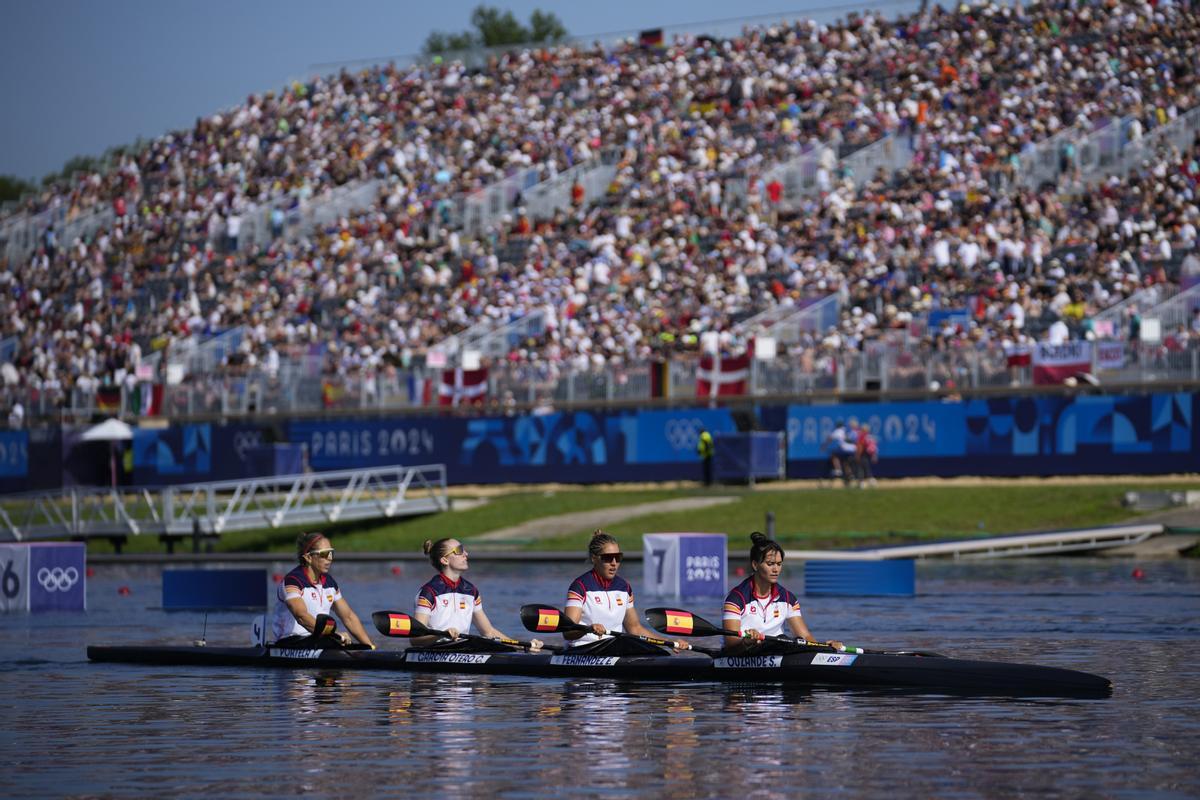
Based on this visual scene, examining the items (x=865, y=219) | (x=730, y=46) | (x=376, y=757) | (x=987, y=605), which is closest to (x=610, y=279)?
(x=865, y=219)

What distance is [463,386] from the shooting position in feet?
185

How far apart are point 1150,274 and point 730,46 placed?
77.6 feet

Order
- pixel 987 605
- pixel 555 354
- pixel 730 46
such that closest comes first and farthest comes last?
1. pixel 987 605
2. pixel 555 354
3. pixel 730 46

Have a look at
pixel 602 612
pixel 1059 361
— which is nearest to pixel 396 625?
pixel 602 612

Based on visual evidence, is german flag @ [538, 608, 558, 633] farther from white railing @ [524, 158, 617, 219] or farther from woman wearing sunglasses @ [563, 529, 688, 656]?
white railing @ [524, 158, 617, 219]

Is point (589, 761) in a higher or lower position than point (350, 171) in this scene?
lower

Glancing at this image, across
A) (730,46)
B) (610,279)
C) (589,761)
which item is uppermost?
(730,46)

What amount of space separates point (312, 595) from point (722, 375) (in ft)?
105

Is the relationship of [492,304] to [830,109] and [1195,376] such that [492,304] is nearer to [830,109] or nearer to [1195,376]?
[830,109]

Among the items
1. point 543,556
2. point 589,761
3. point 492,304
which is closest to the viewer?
point 589,761

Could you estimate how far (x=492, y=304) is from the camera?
6041 cm

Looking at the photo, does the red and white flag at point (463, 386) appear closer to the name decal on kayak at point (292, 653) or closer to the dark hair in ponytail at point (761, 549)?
the name decal on kayak at point (292, 653)

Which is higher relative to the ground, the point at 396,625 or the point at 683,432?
the point at 683,432

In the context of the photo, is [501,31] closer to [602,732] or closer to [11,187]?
[11,187]
